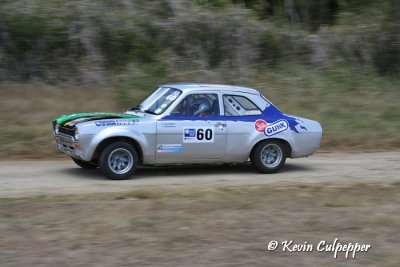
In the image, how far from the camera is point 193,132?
1134 cm

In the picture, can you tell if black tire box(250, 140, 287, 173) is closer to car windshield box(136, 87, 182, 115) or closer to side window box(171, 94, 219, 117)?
side window box(171, 94, 219, 117)

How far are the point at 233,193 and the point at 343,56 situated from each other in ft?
44.6

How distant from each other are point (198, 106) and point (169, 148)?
3.02ft

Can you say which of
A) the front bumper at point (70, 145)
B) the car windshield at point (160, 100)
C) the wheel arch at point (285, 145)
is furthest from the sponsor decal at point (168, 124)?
the wheel arch at point (285, 145)

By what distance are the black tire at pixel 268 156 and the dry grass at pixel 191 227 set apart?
2.08 m

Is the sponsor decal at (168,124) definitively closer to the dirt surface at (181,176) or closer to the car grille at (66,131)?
the dirt surface at (181,176)

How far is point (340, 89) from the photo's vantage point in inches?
787

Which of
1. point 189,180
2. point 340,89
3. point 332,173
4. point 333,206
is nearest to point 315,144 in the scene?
point 332,173

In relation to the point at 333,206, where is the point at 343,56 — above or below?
above

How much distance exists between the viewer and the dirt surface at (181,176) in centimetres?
1044

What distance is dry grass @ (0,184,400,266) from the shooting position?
6793 millimetres

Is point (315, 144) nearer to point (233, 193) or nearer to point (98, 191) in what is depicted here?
point (233, 193)

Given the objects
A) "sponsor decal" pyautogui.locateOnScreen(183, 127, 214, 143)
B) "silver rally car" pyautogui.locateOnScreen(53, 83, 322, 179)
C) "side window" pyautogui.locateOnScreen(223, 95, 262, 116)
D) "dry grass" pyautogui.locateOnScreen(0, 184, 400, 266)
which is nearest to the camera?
"dry grass" pyautogui.locateOnScreen(0, 184, 400, 266)

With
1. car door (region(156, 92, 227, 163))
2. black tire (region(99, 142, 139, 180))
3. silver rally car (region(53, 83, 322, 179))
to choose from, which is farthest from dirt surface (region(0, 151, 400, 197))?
car door (region(156, 92, 227, 163))
